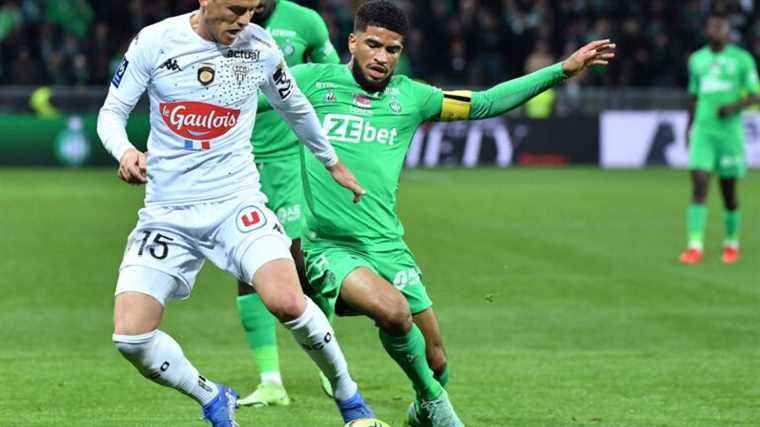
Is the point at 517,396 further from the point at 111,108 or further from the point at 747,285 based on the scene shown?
the point at 747,285

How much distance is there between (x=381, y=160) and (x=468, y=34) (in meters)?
23.5

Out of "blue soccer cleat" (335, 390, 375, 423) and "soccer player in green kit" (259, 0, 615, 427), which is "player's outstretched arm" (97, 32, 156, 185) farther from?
"blue soccer cleat" (335, 390, 375, 423)

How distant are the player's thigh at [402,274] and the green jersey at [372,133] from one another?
54 mm

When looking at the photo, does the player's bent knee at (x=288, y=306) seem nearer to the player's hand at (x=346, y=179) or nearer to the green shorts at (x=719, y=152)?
the player's hand at (x=346, y=179)

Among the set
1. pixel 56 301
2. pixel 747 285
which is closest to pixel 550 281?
pixel 747 285

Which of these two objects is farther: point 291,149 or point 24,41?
point 24,41

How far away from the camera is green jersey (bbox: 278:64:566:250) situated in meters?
7.29

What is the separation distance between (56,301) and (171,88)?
234 inches

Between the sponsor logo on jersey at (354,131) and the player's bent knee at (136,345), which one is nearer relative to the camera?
the player's bent knee at (136,345)

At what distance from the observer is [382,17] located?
727 centimetres

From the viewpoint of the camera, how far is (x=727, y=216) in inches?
596

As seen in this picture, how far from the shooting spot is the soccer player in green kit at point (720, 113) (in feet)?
49.8

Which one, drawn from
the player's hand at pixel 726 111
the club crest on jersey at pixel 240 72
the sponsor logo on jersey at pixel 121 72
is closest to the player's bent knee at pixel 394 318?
the club crest on jersey at pixel 240 72

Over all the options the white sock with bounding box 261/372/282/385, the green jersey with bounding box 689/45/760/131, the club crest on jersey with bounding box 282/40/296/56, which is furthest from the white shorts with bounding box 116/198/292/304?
the green jersey with bounding box 689/45/760/131
